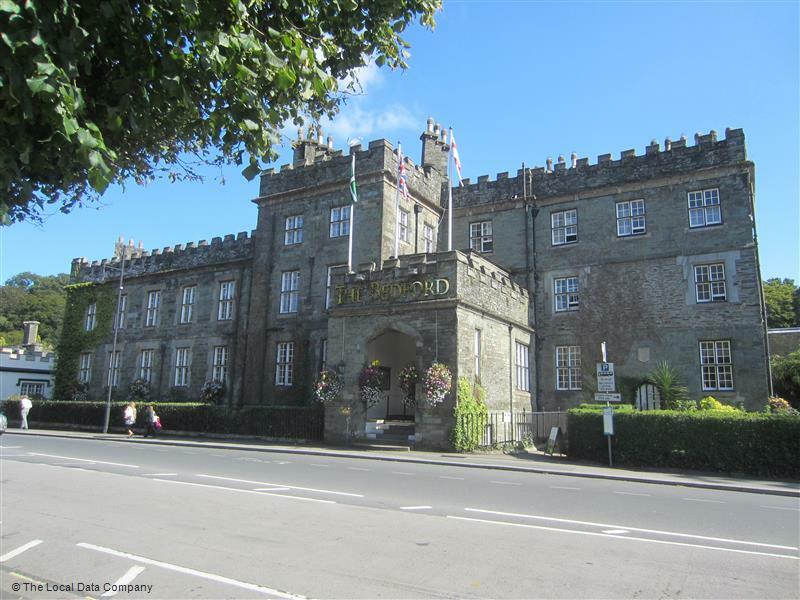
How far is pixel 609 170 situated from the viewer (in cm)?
2678

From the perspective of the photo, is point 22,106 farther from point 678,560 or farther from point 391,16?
point 678,560

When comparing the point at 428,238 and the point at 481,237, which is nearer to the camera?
the point at 481,237

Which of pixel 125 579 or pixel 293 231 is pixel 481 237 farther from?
pixel 125 579

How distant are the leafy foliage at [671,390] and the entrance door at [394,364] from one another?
32.2ft

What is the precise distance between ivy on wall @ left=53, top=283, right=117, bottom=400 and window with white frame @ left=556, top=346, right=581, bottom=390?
93.4 ft

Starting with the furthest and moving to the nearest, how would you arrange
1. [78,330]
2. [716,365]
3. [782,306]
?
[782,306] → [78,330] → [716,365]

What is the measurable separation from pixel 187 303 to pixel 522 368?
2042 centimetres

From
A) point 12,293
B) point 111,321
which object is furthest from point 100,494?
point 12,293

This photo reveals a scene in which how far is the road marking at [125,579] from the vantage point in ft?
17.9

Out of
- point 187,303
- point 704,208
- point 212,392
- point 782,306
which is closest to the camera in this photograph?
point 704,208

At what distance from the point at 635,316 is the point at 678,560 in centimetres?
2003

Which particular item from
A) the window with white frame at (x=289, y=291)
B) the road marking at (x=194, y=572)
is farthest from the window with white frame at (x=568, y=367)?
the road marking at (x=194, y=572)

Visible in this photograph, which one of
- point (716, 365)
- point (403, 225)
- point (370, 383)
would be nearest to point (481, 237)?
point (403, 225)

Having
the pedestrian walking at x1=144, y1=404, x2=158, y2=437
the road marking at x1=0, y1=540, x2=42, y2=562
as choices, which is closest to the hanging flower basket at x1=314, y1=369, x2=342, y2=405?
the pedestrian walking at x1=144, y1=404, x2=158, y2=437
